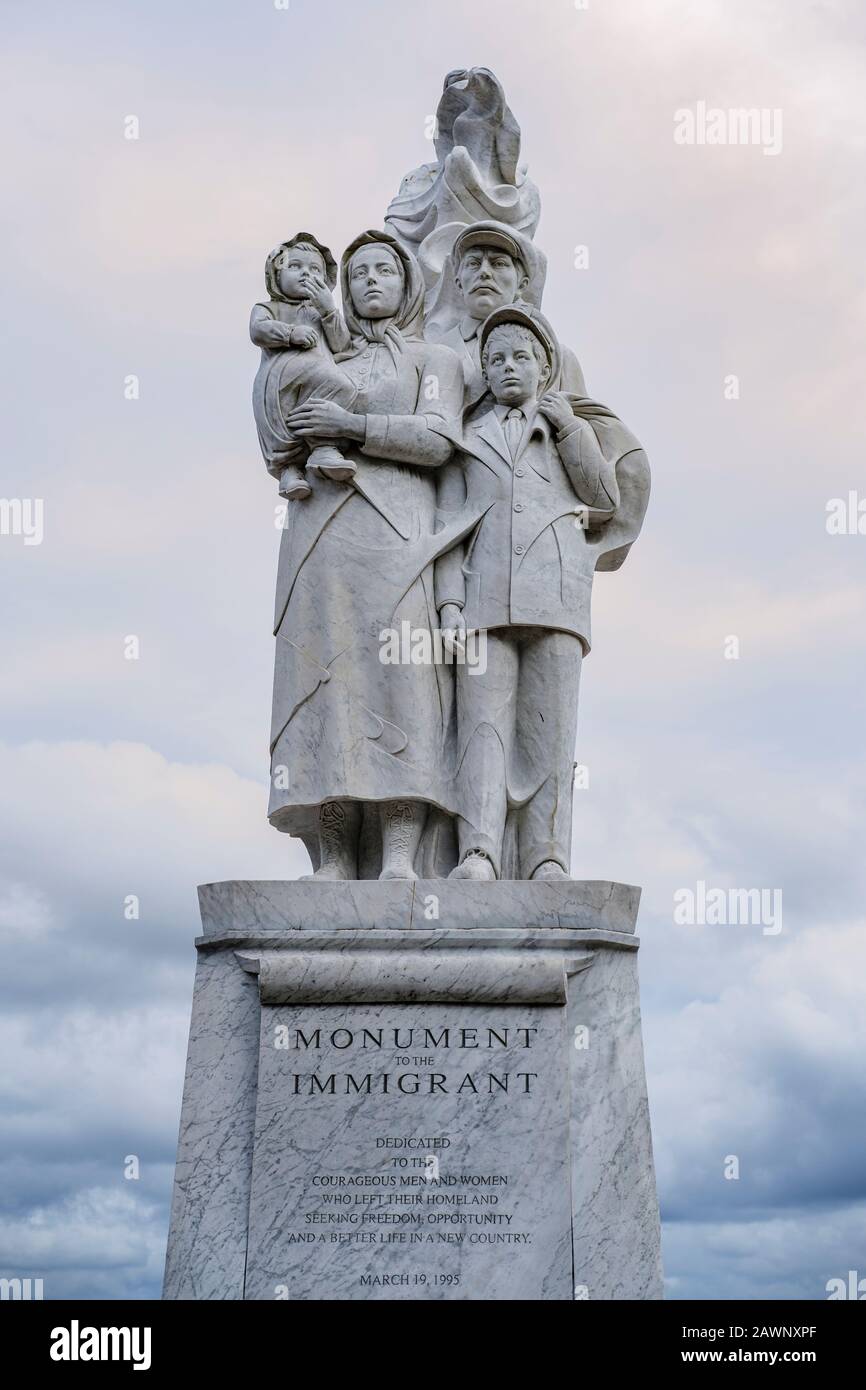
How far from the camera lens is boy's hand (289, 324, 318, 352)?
10.1 meters

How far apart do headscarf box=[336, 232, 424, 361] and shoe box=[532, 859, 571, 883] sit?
2986 mm

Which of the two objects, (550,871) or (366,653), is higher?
(366,653)

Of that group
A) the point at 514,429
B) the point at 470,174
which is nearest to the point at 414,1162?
the point at 514,429

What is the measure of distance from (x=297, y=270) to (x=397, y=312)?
63cm

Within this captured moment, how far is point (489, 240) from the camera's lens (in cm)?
1076

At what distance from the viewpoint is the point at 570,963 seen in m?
9.01

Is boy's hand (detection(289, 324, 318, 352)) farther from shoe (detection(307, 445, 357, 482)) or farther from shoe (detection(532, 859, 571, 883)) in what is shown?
shoe (detection(532, 859, 571, 883))

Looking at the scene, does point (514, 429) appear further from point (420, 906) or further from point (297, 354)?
point (420, 906)

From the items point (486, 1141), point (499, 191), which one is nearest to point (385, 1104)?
point (486, 1141)

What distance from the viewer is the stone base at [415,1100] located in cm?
858

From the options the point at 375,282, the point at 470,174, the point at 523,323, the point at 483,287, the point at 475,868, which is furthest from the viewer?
the point at 470,174

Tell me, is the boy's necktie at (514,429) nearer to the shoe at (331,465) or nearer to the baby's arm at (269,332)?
the shoe at (331,465)
